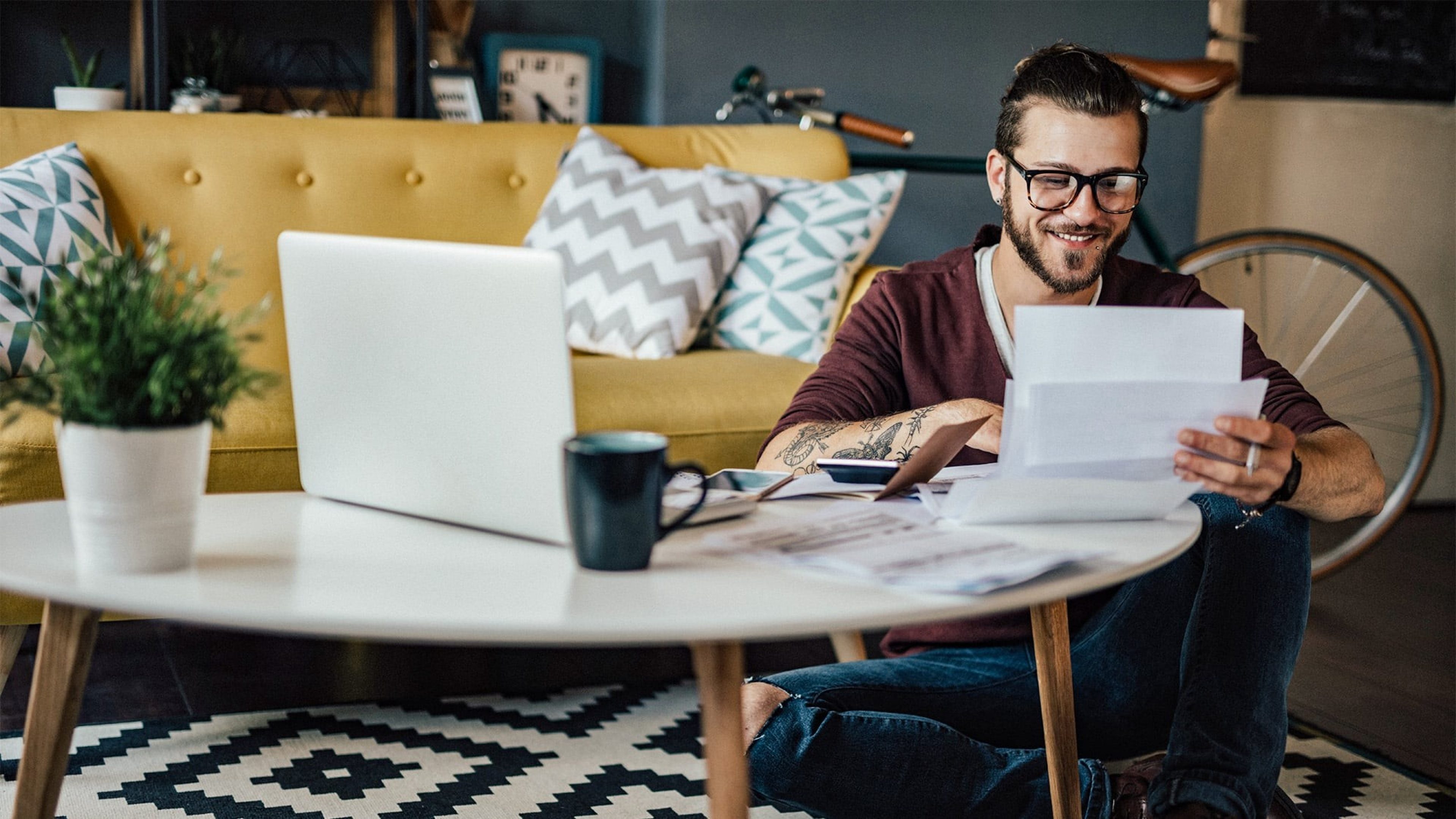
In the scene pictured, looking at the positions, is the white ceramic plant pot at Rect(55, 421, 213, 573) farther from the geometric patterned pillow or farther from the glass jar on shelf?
the glass jar on shelf

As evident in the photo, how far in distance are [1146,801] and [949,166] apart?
1866mm

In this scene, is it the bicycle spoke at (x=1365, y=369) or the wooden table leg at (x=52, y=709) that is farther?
the bicycle spoke at (x=1365, y=369)

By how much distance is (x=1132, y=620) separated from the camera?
1.35 m

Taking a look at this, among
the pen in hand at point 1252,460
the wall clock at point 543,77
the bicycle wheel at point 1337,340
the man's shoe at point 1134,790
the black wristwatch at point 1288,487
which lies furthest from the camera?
the bicycle wheel at point 1337,340

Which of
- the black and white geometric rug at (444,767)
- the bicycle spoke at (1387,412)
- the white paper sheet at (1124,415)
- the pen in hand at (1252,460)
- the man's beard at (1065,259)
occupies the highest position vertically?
the man's beard at (1065,259)

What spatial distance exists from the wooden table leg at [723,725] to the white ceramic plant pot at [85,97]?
231cm

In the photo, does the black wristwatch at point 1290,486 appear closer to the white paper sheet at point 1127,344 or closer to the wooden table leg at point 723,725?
the white paper sheet at point 1127,344

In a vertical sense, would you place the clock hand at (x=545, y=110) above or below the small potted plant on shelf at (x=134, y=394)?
above

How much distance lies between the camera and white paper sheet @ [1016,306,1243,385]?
0.95 m

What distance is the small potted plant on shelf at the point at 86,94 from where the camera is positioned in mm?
2711

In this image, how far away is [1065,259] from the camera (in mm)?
1438

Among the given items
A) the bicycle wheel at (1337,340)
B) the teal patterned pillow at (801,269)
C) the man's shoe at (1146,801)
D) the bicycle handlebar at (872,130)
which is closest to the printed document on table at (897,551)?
the man's shoe at (1146,801)

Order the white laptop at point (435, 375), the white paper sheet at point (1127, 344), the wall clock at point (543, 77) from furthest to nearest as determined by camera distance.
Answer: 1. the wall clock at point (543, 77)
2. the white paper sheet at point (1127, 344)
3. the white laptop at point (435, 375)

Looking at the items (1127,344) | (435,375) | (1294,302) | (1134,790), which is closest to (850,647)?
(1134,790)
